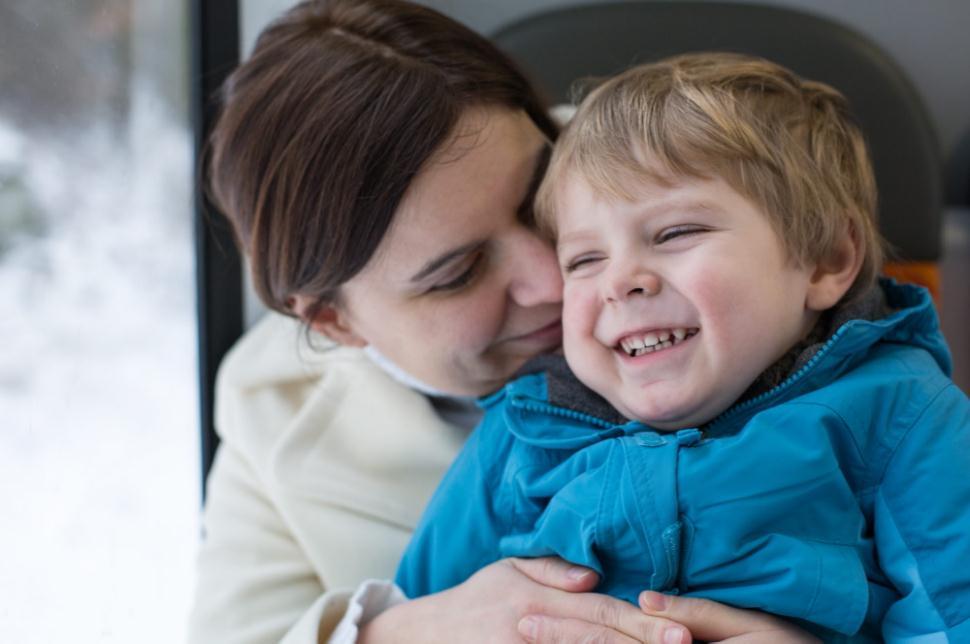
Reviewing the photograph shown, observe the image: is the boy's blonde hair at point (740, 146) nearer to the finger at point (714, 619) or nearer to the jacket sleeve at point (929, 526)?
the jacket sleeve at point (929, 526)

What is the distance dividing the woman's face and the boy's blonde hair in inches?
2.5

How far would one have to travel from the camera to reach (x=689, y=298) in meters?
0.95

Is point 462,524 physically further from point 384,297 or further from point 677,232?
point 677,232

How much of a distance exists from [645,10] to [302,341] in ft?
2.78

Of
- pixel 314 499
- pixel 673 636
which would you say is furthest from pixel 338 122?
pixel 673 636

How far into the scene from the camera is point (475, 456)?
1154 mm

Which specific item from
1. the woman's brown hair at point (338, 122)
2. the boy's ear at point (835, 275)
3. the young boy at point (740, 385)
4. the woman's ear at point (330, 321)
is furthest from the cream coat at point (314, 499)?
the boy's ear at point (835, 275)

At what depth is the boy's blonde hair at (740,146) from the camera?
98 cm

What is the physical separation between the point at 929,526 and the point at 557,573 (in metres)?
0.36

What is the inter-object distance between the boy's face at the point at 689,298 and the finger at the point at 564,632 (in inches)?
8.2

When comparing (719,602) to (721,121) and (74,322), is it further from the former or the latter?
(74,322)

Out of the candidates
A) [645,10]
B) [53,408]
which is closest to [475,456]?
[53,408]

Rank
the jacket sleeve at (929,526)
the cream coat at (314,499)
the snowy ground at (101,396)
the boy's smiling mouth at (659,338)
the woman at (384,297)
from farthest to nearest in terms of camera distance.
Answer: the cream coat at (314,499)
the snowy ground at (101,396)
the woman at (384,297)
the boy's smiling mouth at (659,338)
the jacket sleeve at (929,526)

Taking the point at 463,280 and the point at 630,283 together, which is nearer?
the point at 630,283
